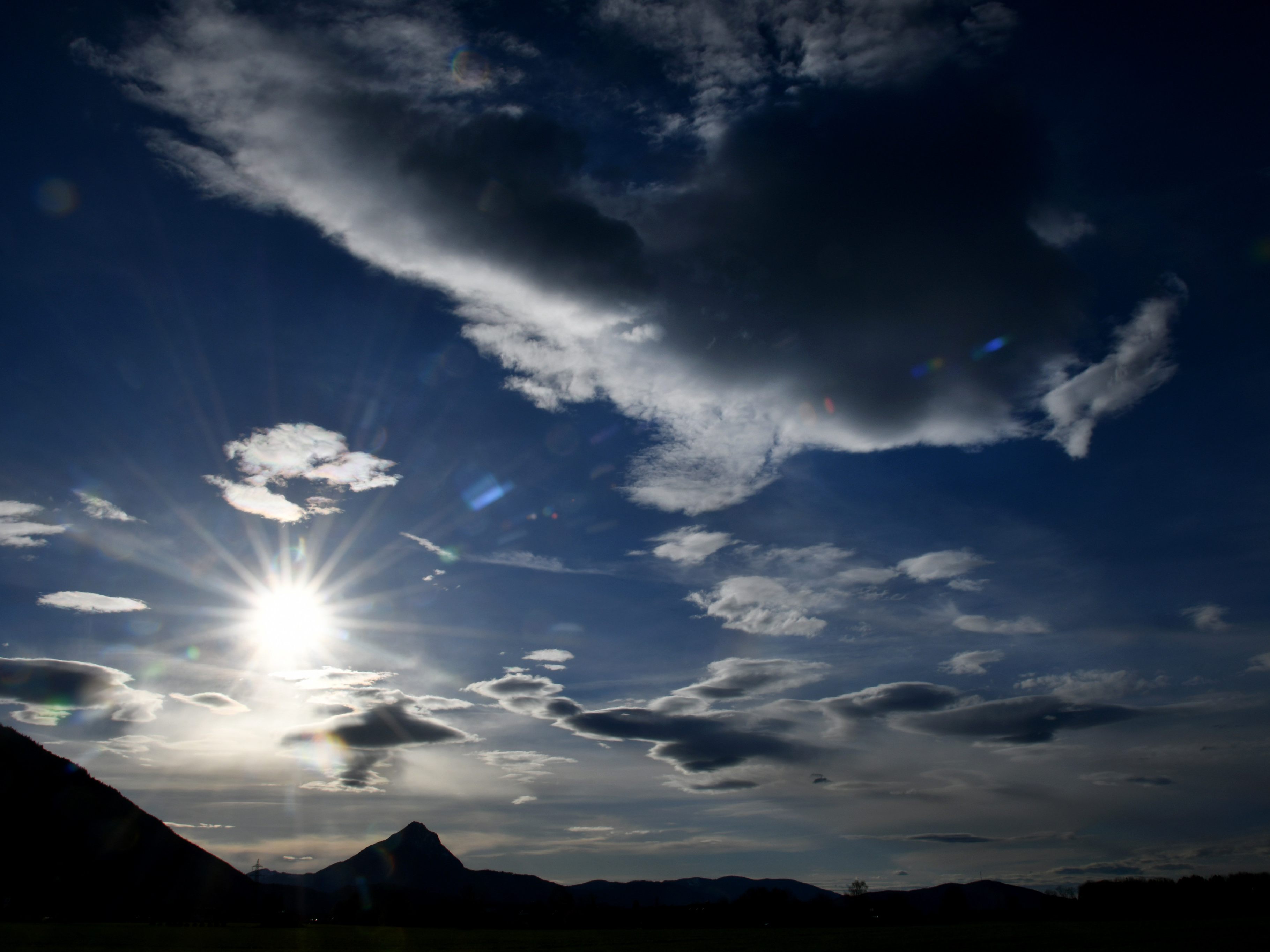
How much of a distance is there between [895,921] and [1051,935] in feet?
386

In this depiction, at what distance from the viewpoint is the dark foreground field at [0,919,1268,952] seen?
59.4 meters

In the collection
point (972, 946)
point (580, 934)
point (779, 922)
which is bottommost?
point (779, 922)

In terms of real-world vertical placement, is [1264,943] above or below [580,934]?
above

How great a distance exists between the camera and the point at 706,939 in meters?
89.8

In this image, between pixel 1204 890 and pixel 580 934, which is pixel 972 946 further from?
pixel 1204 890

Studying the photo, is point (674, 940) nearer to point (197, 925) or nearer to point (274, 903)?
point (197, 925)

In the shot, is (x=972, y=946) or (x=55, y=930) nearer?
(x=972, y=946)

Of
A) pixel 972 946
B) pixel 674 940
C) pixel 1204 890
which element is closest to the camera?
pixel 972 946

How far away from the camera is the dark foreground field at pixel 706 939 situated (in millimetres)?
59406

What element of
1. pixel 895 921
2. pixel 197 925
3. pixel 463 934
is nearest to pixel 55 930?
pixel 463 934

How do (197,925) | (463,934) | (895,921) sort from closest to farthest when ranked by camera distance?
Answer: (463,934)
(197,925)
(895,921)

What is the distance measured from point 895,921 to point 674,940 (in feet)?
361

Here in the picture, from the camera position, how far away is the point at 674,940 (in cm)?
8800

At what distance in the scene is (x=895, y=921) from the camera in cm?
17075
